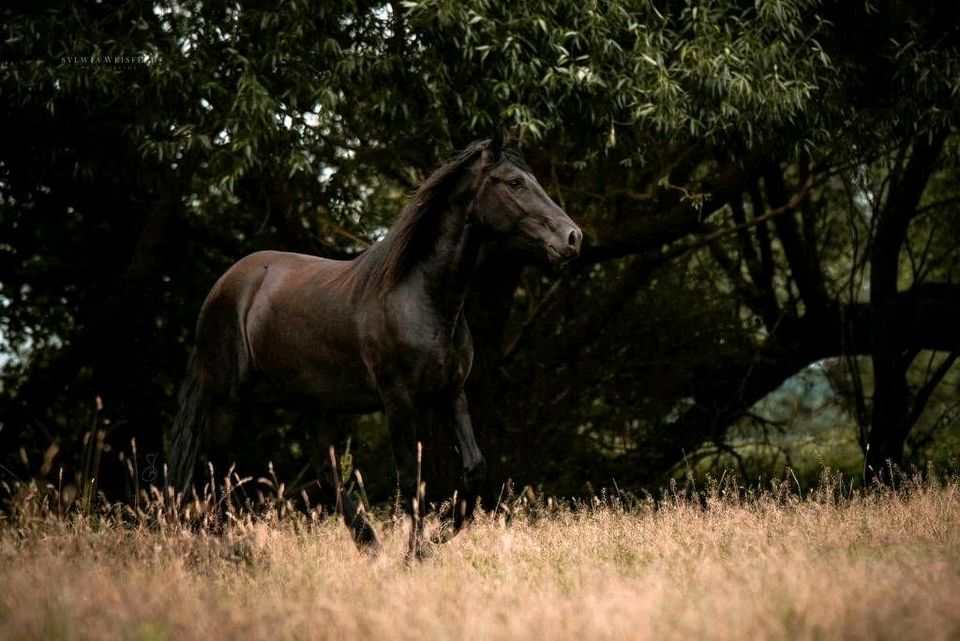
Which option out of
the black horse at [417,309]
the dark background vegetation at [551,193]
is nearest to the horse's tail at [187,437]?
the black horse at [417,309]

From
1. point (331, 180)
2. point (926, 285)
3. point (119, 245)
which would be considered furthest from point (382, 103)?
point (926, 285)

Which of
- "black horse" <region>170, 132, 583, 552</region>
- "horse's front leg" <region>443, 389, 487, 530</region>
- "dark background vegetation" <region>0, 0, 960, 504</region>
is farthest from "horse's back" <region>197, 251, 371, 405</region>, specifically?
"dark background vegetation" <region>0, 0, 960, 504</region>

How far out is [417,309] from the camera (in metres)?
6.59

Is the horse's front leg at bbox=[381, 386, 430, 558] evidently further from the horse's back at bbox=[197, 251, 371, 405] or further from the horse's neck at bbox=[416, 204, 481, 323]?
the horse's neck at bbox=[416, 204, 481, 323]

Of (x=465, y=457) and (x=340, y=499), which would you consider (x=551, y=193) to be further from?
(x=465, y=457)

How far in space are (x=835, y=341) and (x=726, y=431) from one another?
5.83 feet

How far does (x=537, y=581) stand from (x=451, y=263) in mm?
2048

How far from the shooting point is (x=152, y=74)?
898cm

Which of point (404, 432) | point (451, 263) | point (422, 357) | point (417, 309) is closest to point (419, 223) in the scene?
point (451, 263)

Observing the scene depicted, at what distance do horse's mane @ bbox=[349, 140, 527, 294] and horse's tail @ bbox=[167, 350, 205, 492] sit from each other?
2103 mm

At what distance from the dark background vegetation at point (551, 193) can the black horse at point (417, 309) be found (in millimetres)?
1059

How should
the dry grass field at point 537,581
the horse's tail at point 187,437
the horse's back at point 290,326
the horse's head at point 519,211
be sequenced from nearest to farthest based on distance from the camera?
the dry grass field at point 537,581 < the horse's head at point 519,211 < the horse's back at point 290,326 < the horse's tail at point 187,437

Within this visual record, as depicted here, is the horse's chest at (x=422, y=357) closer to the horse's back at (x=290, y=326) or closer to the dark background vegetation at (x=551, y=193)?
the horse's back at (x=290, y=326)

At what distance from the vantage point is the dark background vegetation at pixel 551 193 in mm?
8945
